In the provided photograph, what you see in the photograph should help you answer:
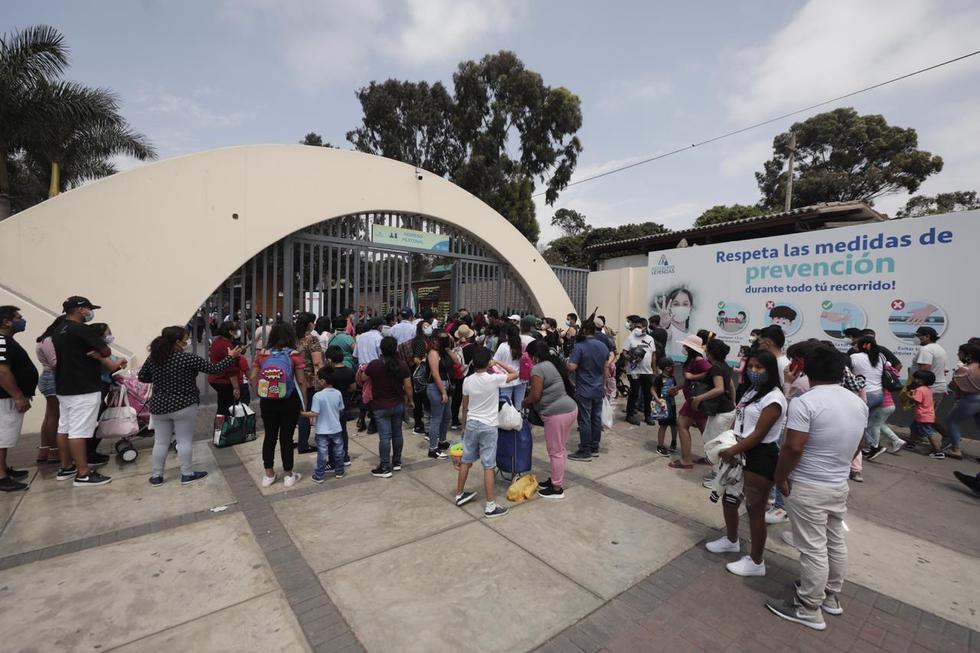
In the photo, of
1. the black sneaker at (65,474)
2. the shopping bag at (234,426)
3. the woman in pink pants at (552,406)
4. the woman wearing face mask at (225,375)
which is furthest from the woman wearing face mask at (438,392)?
the black sneaker at (65,474)

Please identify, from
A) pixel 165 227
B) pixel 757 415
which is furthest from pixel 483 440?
pixel 165 227

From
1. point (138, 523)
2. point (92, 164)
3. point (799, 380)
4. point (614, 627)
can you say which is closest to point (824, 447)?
point (614, 627)

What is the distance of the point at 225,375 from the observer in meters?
5.46

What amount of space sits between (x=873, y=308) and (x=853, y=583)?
6.24 metres

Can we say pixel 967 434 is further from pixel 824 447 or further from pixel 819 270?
pixel 824 447

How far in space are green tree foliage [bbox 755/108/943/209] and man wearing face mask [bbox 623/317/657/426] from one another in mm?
28354

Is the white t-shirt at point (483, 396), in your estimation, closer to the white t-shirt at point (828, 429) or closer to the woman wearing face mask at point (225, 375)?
the white t-shirt at point (828, 429)

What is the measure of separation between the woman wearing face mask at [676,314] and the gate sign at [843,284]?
0.03 m

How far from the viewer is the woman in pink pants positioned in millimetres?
4223

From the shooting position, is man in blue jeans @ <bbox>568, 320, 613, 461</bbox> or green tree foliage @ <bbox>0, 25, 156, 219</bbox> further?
green tree foliage @ <bbox>0, 25, 156, 219</bbox>

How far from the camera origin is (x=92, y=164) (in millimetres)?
15945

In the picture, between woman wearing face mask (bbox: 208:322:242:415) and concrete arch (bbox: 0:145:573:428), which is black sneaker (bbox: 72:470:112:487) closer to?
woman wearing face mask (bbox: 208:322:242:415)

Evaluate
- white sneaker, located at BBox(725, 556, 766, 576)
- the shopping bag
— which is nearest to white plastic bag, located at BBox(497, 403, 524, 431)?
white sneaker, located at BBox(725, 556, 766, 576)

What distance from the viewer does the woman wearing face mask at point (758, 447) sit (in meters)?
2.89
